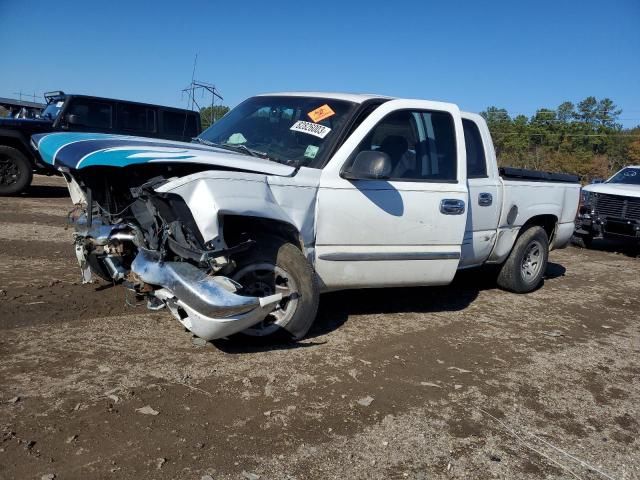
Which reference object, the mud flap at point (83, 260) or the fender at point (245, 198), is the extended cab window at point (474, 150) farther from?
the mud flap at point (83, 260)

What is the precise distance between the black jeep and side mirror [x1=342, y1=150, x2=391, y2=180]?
6837 millimetres

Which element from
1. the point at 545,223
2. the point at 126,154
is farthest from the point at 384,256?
the point at 545,223

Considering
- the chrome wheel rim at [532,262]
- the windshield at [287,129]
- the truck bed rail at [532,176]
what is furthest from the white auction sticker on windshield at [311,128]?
the chrome wheel rim at [532,262]

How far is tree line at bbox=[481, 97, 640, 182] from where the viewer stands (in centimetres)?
4478

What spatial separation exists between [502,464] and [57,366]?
2.65 metres

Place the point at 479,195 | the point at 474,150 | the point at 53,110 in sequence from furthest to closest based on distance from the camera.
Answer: the point at 53,110, the point at 474,150, the point at 479,195

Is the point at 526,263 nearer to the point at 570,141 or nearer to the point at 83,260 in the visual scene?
the point at 83,260

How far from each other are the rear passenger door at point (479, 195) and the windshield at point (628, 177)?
310 inches

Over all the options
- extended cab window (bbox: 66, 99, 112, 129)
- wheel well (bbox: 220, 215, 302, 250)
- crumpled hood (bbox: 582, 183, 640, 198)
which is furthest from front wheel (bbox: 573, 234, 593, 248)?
extended cab window (bbox: 66, 99, 112, 129)

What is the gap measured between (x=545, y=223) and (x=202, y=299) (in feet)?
16.2

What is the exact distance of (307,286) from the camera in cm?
397

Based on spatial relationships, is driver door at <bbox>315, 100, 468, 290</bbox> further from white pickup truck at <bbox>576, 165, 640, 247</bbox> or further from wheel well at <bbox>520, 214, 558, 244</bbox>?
white pickup truck at <bbox>576, 165, 640, 247</bbox>

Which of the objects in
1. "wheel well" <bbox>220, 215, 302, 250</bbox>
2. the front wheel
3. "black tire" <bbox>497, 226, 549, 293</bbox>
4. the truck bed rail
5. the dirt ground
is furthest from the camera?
the front wheel

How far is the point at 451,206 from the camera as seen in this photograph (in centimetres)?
479
